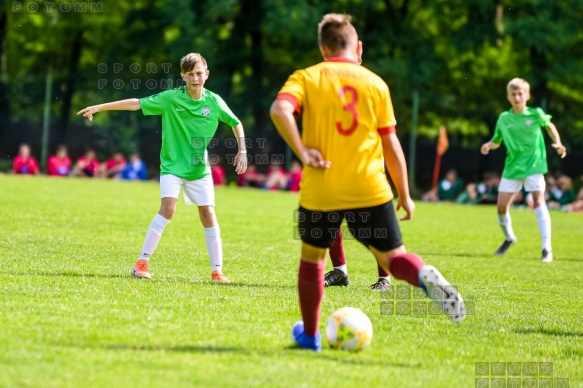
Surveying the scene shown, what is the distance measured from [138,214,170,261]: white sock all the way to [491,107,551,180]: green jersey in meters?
6.02

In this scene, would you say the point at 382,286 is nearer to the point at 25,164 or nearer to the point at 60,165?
the point at 25,164

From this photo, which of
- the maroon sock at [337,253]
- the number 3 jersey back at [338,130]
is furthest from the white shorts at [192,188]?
the number 3 jersey back at [338,130]

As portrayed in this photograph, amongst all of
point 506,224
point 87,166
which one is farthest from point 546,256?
point 87,166

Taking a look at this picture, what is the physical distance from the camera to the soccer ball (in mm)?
5836

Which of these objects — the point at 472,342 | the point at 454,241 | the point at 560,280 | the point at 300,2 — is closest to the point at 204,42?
the point at 300,2

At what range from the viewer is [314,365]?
533cm

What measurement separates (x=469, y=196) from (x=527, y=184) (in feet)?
52.4

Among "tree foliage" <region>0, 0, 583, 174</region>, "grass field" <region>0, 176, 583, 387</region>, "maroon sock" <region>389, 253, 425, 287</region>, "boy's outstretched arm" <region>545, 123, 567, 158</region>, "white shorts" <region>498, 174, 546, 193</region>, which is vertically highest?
"tree foliage" <region>0, 0, 583, 174</region>

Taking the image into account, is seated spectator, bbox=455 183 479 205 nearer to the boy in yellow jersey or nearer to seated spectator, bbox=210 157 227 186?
seated spectator, bbox=210 157 227 186

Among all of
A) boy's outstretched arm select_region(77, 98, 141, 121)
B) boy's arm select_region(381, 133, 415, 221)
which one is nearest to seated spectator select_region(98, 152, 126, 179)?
boy's outstretched arm select_region(77, 98, 141, 121)

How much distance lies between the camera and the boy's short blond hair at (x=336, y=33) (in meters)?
5.65

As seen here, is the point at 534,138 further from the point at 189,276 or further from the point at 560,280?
the point at 189,276

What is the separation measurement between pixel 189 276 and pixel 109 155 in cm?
2519

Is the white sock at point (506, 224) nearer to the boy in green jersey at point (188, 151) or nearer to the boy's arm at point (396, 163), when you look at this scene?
the boy in green jersey at point (188, 151)
